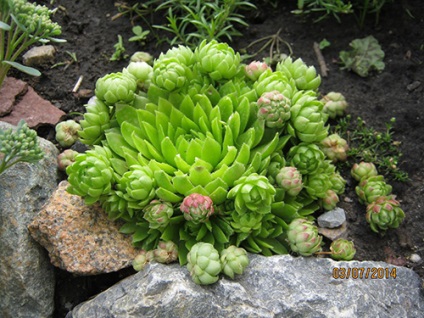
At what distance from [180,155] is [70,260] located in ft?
2.43

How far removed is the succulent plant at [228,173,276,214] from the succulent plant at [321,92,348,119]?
1.13 m

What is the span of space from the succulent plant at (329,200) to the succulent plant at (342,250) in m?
0.28

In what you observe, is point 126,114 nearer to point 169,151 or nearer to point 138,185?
point 169,151

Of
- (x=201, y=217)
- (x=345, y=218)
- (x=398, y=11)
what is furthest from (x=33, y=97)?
(x=398, y=11)

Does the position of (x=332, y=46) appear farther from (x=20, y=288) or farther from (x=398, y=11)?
(x=20, y=288)

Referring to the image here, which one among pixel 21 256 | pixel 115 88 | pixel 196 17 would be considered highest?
pixel 115 88

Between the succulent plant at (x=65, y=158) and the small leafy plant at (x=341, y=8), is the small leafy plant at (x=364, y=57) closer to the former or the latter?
the small leafy plant at (x=341, y=8)

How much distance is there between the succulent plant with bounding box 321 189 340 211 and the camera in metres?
2.94

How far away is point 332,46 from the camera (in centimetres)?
384

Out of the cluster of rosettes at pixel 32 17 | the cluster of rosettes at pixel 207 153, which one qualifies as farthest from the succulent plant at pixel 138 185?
the cluster of rosettes at pixel 32 17

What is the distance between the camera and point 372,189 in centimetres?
300

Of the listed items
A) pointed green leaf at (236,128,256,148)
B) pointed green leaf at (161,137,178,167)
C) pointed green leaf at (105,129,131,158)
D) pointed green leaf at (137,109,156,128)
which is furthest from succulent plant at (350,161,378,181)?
pointed green leaf at (105,129,131,158)

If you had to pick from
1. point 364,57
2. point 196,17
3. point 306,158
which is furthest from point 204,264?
point 364,57

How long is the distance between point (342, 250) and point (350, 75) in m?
1.50
